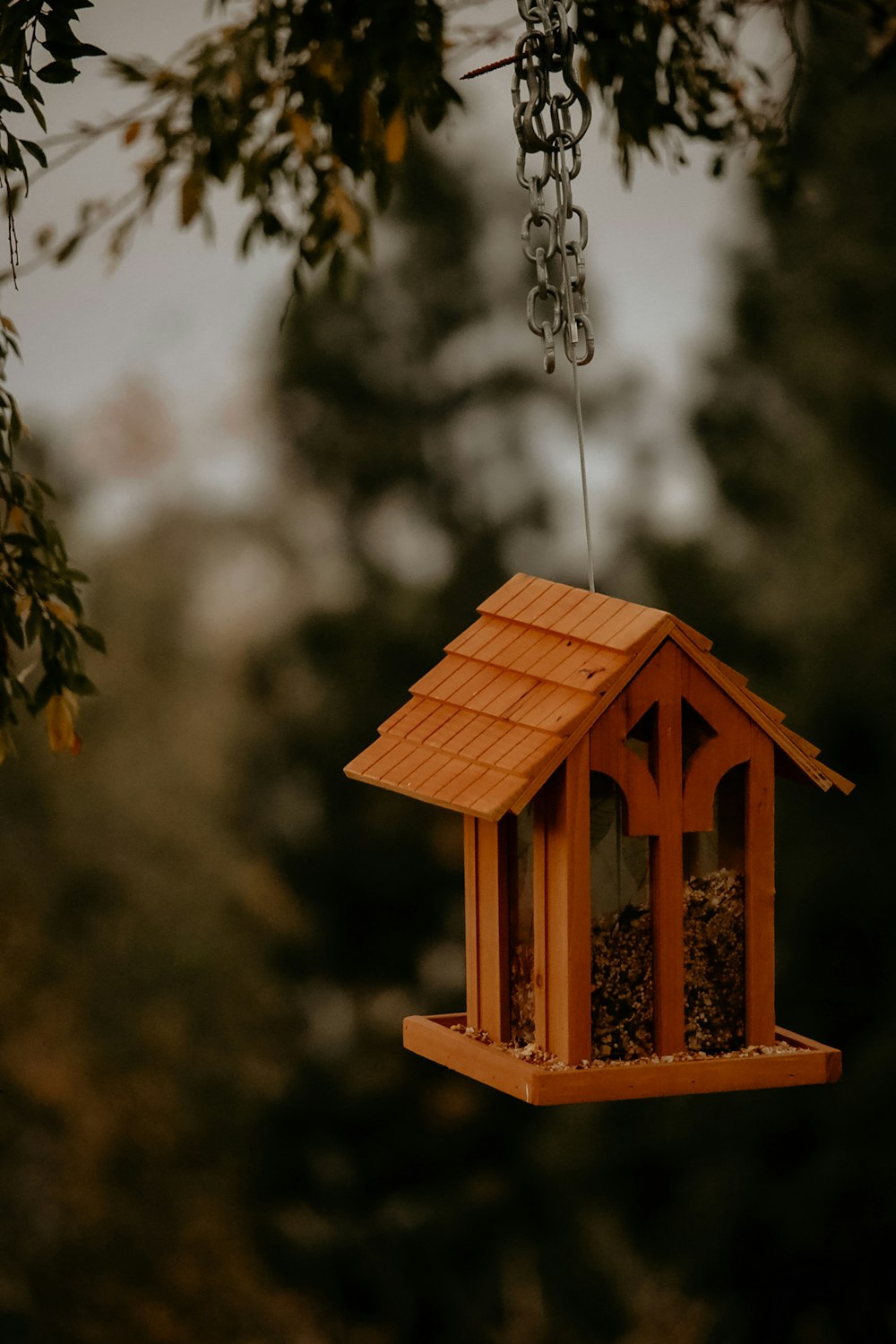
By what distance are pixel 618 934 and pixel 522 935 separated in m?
0.16

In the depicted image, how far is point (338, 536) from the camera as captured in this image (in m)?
6.03

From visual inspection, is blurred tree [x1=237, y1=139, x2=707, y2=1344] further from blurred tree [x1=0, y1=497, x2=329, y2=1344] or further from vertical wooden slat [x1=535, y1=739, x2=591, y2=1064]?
vertical wooden slat [x1=535, y1=739, x2=591, y2=1064]

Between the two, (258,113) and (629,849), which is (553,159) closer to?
(629,849)

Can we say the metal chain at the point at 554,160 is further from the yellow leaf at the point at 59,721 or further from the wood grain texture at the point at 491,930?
the yellow leaf at the point at 59,721

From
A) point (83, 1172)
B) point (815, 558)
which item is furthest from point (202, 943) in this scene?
point (815, 558)

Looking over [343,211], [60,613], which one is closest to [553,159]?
[343,211]

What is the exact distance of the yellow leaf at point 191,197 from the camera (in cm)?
267

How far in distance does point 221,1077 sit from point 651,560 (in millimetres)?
2494

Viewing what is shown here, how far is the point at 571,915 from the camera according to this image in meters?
1.79

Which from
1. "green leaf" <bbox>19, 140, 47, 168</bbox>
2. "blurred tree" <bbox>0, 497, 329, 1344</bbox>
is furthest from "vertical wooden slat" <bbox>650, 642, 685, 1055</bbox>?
"blurred tree" <bbox>0, 497, 329, 1344</bbox>

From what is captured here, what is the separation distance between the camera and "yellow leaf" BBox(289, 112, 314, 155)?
271 centimetres

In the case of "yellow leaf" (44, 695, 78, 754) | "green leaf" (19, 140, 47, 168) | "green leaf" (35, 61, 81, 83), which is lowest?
"yellow leaf" (44, 695, 78, 754)

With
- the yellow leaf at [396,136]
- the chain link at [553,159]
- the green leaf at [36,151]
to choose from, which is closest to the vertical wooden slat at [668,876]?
the chain link at [553,159]

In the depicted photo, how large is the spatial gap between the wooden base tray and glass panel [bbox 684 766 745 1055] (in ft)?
0.23
